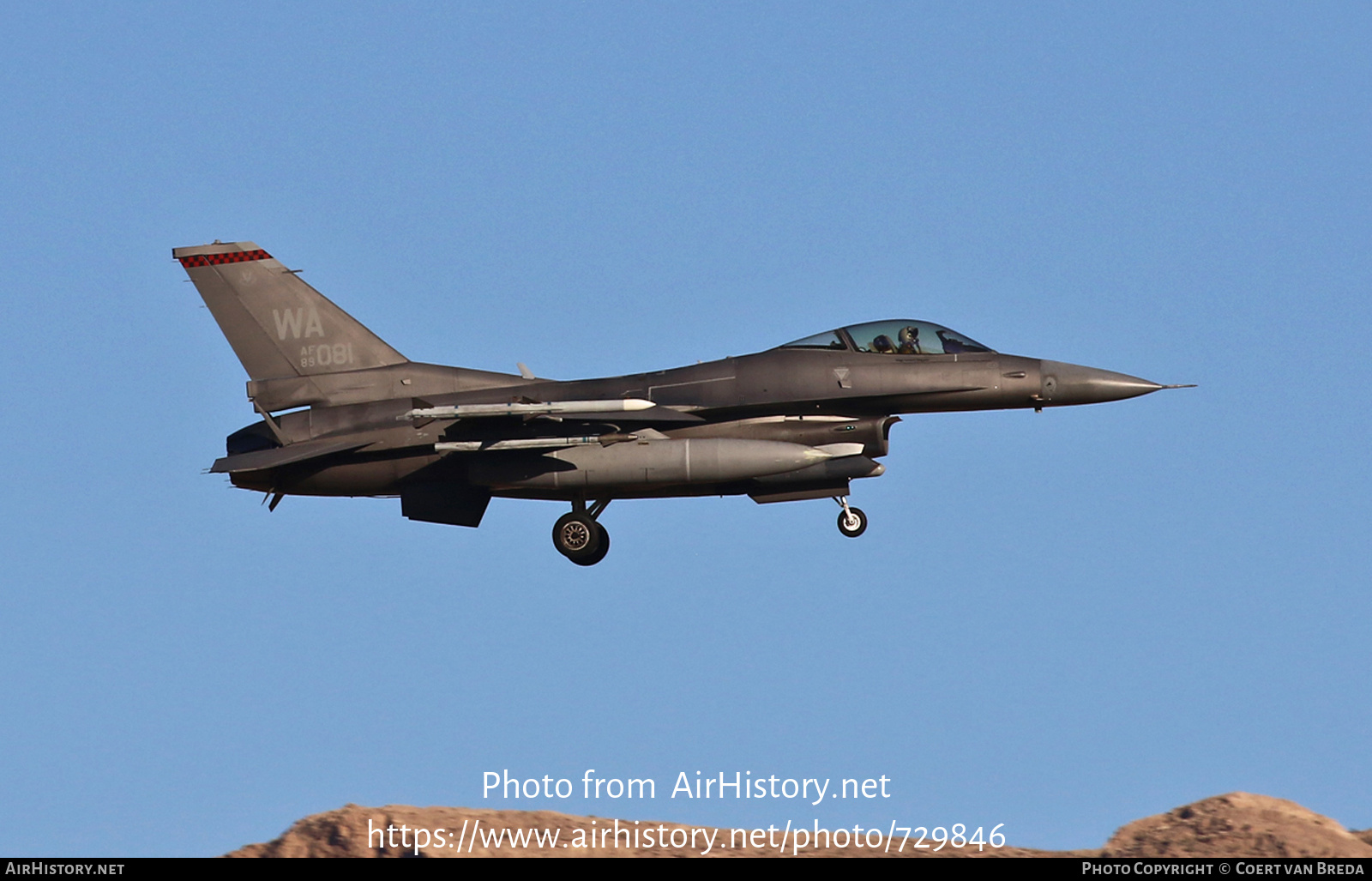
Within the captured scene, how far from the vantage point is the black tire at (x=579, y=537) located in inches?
1080

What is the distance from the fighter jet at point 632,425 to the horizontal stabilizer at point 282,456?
35 mm

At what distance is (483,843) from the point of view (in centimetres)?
2806

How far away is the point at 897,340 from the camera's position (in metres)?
26.7

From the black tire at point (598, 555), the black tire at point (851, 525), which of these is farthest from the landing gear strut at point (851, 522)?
the black tire at point (598, 555)

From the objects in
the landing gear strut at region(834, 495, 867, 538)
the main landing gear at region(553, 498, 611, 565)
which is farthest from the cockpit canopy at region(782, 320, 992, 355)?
the main landing gear at region(553, 498, 611, 565)

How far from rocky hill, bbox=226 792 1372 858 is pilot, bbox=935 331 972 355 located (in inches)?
304

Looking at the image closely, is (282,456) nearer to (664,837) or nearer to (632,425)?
(632,425)

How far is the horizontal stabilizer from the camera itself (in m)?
26.6

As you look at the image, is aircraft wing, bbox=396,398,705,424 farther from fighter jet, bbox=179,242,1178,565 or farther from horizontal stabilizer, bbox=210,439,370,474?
horizontal stabilizer, bbox=210,439,370,474

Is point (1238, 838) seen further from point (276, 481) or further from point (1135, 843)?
point (276, 481)

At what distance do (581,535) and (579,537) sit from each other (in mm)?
50

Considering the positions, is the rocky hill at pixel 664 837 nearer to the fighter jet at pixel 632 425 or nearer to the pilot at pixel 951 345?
the fighter jet at pixel 632 425
